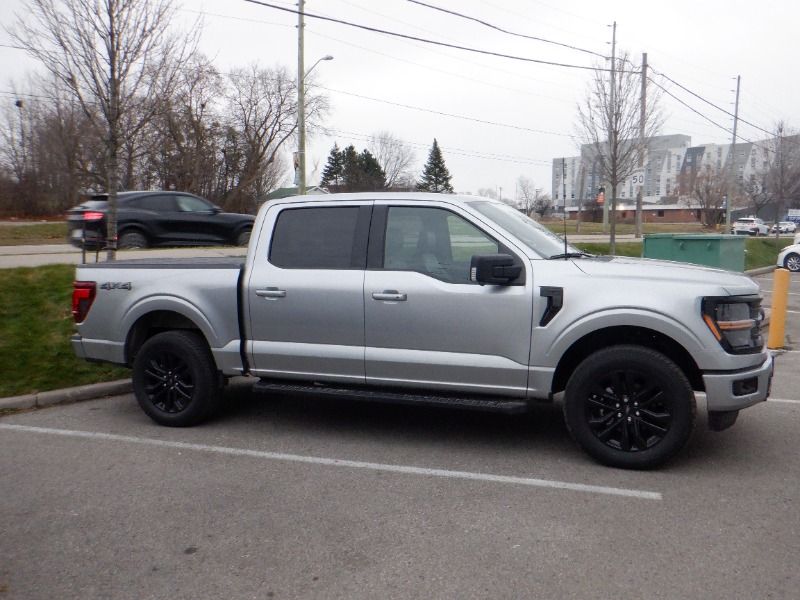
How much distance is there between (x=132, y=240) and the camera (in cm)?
1552

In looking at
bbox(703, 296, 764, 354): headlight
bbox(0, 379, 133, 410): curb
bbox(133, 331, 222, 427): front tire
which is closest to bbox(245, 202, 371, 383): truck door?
bbox(133, 331, 222, 427): front tire

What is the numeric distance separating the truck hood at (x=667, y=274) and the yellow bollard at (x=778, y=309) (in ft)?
17.4

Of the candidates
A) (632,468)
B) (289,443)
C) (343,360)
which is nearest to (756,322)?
(632,468)

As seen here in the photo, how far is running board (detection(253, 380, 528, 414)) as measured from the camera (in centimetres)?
509

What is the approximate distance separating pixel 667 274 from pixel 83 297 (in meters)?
4.82

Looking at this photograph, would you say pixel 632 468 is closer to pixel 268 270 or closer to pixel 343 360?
pixel 343 360

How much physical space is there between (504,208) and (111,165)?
20.6 feet

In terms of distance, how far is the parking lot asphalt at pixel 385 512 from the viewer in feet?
11.4

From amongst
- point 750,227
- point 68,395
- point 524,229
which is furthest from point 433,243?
point 750,227

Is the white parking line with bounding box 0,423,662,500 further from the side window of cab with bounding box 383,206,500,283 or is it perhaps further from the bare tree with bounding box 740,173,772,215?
the bare tree with bounding box 740,173,772,215

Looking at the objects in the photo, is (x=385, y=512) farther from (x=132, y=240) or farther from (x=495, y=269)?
Answer: (x=132, y=240)

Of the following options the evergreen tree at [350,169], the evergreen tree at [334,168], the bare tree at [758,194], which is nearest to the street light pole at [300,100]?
the bare tree at [758,194]

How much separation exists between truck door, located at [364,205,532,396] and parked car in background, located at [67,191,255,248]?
1038 cm

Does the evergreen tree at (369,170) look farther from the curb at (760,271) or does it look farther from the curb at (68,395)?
the curb at (68,395)
